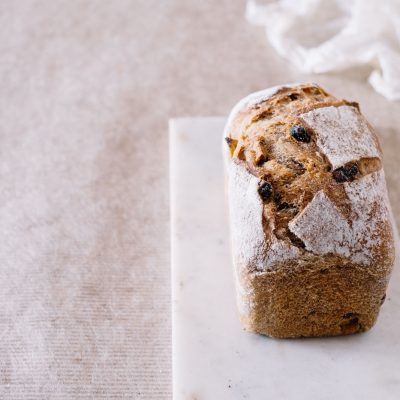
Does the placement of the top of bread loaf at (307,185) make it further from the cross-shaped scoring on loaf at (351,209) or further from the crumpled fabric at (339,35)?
the crumpled fabric at (339,35)

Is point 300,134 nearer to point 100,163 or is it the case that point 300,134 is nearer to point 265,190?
point 265,190

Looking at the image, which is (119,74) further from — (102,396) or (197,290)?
(102,396)

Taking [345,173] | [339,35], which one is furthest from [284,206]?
[339,35]

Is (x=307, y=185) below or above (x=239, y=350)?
above

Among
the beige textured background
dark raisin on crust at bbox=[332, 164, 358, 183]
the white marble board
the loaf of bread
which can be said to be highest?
dark raisin on crust at bbox=[332, 164, 358, 183]

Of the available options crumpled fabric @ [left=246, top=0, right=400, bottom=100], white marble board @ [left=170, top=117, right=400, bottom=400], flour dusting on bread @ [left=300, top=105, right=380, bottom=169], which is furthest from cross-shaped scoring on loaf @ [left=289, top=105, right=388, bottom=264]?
crumpled fabric @ [left=246, top=0, right=400, bottom=100]

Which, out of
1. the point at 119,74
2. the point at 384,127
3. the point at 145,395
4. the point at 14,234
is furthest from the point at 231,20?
the point at 145,395

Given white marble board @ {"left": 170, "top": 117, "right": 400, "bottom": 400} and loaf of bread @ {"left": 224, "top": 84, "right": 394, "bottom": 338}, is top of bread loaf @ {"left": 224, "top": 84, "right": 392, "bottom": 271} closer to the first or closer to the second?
loaf of bread @ {"left": 224, "top": 84, "right": 394, "bottom": 338}
